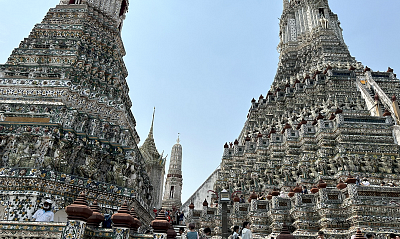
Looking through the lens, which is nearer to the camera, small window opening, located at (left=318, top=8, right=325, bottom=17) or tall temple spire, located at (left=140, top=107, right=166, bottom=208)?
tall temple spire, located at (left=140, top=107, right=166, bottom=208)

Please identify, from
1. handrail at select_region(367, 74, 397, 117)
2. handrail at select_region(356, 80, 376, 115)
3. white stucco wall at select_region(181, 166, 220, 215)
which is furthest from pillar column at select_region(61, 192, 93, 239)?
white stucco wall at select_region(181, 166, 220, 215)

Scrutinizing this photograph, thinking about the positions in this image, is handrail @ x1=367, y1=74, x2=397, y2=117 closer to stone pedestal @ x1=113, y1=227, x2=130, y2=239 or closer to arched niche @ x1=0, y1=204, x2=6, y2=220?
stone pedestal @ x1=113, y1=227, x2=130, y2=239

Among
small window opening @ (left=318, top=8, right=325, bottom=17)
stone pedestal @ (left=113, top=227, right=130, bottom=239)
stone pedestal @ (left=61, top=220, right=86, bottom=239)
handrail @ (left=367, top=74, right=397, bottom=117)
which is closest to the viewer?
stone pedestal @ (left=61, top=220, right=86, bottom=239)

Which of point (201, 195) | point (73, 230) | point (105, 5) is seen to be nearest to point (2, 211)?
point (73, 230)

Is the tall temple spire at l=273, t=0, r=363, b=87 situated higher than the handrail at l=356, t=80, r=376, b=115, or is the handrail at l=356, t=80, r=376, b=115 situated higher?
the tall temple spire at l=273, t=0, r=363, b=87

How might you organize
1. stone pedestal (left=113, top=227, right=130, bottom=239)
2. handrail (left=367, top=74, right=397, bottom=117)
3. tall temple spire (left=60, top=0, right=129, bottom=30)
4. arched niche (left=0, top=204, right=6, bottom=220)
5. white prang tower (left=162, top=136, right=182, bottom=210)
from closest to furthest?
stone pedestal (left=113, top=227, right=130, bottom=239) < arched niche (left=0, top=204, right=6, bottom=220) < tall temple spire (left=60, top=0, right=129, bottom=30) < handrail (left=367, top=74, right=397, bottom=117) < white prang tower (left=162, top=136, right=182, bottom=210)

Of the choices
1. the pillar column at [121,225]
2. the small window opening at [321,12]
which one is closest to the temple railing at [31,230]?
the pillar column at [121,225]

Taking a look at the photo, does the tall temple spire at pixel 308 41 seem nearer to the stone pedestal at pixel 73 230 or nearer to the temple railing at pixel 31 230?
the stone pedestal at pixel 73 230

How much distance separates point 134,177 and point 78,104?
397 cm

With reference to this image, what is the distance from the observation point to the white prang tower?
40953 mm

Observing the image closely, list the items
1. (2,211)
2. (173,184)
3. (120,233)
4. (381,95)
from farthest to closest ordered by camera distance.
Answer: (173,184), (381,95), (2,211), (120,233)

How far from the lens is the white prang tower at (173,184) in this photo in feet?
134

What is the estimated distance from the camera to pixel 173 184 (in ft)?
139

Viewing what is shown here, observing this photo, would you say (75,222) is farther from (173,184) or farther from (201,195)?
(173,184)
